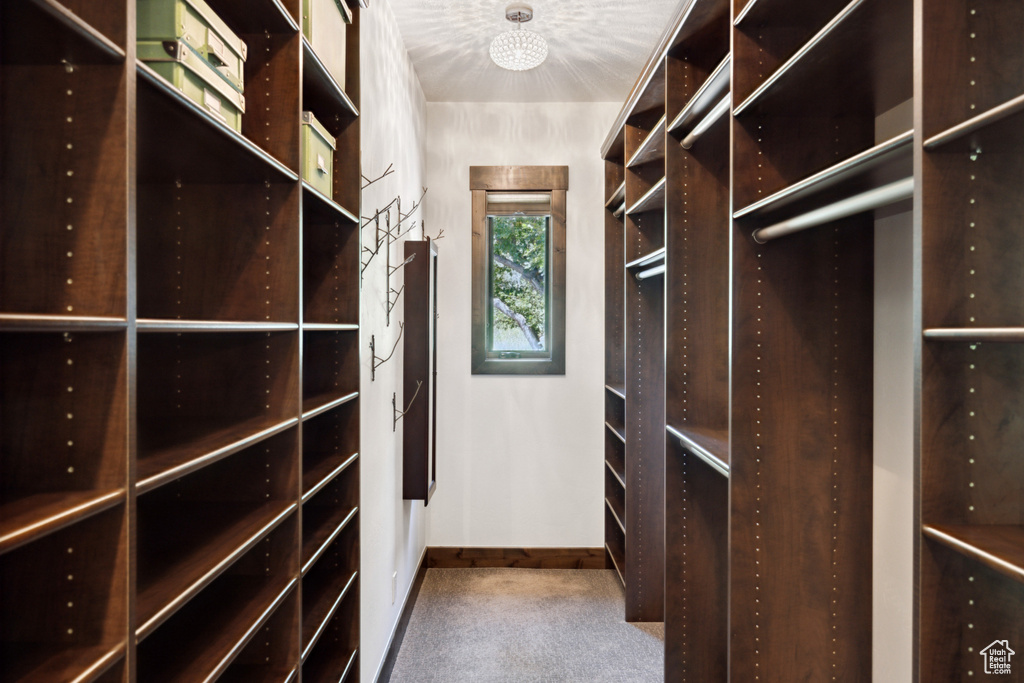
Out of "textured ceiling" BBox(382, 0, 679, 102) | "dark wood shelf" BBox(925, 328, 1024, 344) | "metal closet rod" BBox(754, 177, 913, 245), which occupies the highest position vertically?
"textured ceiling" BBox(382, 0, 679, 102)

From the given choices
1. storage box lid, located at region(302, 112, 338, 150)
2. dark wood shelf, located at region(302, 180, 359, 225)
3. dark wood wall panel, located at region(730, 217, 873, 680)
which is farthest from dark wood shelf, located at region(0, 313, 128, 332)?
dark wood wall panel, located at region(730, 217, 873, 680)

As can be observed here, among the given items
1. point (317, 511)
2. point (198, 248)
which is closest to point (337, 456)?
point (317, 511)

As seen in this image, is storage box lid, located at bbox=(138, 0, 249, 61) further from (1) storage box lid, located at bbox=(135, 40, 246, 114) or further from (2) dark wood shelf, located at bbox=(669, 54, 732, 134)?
(2) dark wood shelf, located at bbox=(669, 54, 732, 134)

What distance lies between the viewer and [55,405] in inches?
30.1

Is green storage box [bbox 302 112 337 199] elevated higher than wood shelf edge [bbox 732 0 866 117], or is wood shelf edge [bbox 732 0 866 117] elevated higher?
wood shelf edge [bbox 732 0 866 117]

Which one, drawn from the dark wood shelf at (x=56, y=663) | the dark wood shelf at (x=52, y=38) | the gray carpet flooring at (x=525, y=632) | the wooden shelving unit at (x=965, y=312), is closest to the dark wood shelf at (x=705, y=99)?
the wooden shelving unit at (x=965, y=312)

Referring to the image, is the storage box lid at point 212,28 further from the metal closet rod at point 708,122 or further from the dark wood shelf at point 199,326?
the metal closet rod at point 708,122

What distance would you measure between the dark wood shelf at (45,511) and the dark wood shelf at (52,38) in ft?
1.71

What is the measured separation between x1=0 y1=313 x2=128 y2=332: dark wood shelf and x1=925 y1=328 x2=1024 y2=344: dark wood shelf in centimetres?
109

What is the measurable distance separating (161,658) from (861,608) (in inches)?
64.4

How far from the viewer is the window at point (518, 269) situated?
3.88 m

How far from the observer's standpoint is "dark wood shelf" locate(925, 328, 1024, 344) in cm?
78

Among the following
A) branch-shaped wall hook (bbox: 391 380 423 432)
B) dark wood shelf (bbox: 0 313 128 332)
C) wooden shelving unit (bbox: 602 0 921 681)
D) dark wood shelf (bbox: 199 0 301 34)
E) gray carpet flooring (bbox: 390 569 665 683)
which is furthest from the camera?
branch-shaped wall hook (bbox: 391 380 423 432)

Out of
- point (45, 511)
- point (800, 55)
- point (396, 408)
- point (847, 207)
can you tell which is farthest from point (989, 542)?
point (396, 408)
